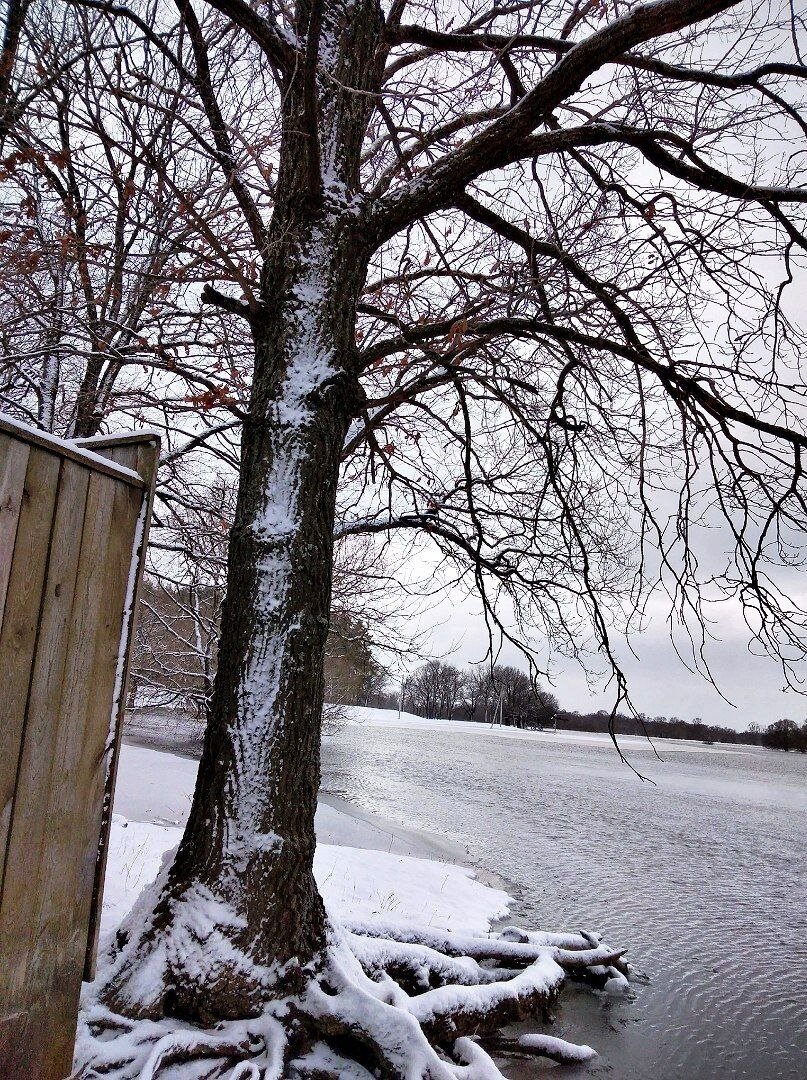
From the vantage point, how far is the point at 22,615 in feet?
6.93

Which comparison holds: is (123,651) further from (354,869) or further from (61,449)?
(354,869)

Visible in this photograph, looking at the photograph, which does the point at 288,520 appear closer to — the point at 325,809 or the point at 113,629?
the point at 113,629

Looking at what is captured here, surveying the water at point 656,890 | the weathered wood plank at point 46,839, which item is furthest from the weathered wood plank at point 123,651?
the water at point 656,890

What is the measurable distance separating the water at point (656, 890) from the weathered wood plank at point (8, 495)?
3937mm

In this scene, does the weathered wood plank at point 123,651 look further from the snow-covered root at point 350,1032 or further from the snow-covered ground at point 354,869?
the snow-covered ground at point 354,869

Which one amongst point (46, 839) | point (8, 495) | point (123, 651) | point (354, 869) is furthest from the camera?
point (354, 869)

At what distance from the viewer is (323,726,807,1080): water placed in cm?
520

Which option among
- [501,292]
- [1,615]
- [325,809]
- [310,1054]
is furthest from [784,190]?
[325,809]

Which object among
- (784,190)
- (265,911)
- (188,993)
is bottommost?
(188,993)

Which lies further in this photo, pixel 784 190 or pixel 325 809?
Result: pixel 325 809

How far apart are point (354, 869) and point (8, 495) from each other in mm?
7273

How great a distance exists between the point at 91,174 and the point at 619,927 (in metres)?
8.60

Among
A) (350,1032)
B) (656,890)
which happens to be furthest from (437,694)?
(350,1032)

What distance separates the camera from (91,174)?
4.26m
